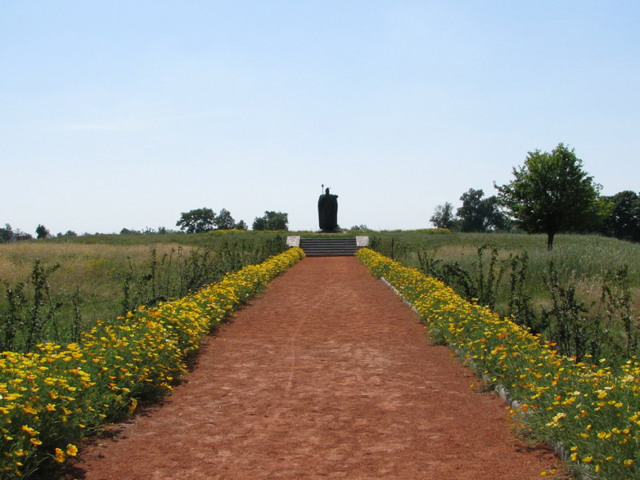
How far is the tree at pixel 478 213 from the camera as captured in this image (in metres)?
88.3

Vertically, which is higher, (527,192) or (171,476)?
(527,192)

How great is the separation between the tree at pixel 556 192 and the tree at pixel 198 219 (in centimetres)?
6747

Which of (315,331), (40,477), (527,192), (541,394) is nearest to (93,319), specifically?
(315,331)

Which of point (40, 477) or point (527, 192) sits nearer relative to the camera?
point (40, 477)

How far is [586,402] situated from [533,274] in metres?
10.4

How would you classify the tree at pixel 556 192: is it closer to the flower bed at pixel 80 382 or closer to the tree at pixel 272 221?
the flower bed at pixel 80 382

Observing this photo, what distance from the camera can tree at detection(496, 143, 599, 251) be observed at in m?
24.0

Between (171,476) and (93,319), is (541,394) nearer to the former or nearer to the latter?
(171,476)

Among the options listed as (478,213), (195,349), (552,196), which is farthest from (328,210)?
(478,213)

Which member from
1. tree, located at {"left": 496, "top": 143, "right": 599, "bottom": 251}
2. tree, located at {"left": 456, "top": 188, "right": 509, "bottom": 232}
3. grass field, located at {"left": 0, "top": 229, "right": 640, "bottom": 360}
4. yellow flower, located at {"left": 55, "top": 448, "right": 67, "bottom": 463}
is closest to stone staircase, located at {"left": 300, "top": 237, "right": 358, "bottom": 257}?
grass field, located at {"left": 0, "top": 229, "right": 640, "bottom": 360}

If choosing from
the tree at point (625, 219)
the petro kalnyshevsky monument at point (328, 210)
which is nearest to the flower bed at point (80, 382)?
the petro kalnyshevsky monument at point (328, 210)

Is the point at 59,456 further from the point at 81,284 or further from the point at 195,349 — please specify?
the point at 81,284

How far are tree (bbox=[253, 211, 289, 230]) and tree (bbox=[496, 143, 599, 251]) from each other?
62.5 meters

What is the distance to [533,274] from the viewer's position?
45.3ft
